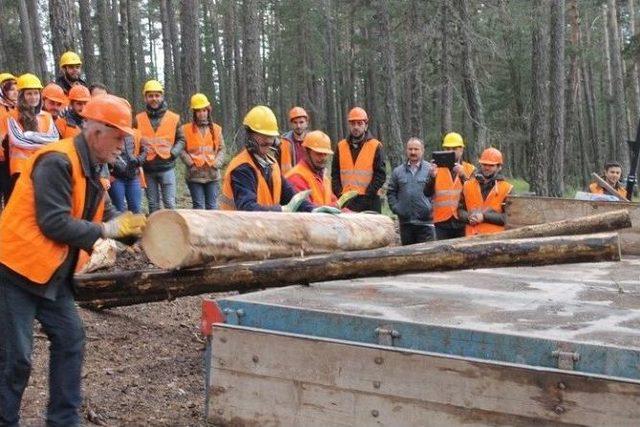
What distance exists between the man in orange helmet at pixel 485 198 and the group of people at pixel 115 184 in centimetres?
1

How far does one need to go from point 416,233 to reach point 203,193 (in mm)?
2898

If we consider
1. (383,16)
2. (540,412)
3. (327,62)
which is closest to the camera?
(540,412)

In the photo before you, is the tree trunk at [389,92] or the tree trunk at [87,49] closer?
the tree trunk at [87,49]

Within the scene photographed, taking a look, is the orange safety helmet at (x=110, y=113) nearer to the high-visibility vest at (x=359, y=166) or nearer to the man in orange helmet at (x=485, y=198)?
the high-visibility vest at (x=359, y=166)

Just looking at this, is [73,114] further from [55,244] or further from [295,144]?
[55,244]

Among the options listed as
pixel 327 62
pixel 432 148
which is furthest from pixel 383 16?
pixel 327 62

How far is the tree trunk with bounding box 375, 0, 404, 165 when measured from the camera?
2059 cm

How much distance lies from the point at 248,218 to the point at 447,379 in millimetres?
1920

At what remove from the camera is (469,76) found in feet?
64.7

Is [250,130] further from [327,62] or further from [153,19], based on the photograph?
[153,19]

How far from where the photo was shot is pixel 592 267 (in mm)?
6023

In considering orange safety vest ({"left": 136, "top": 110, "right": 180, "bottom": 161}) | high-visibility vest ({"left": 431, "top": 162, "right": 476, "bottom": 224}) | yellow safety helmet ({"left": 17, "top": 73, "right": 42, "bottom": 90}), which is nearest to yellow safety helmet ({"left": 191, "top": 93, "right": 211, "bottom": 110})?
orange safety vest ({"left": 136, "top": 110, "right": 180, "bottom": 161})

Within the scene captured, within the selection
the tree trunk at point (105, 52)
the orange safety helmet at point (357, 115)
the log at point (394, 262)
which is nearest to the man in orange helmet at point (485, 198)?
the orange safety helmet at point (357, 115)

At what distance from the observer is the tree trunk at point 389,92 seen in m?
20.6
